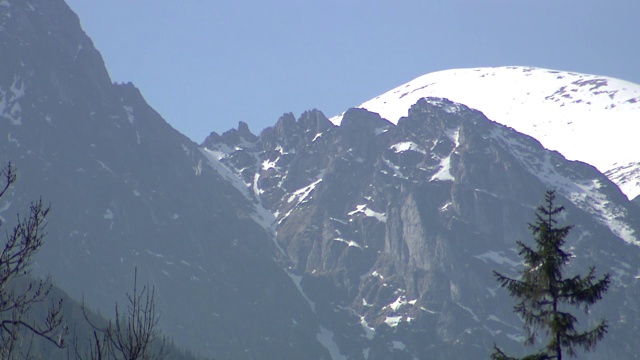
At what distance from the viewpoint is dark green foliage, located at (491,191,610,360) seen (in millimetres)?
30312

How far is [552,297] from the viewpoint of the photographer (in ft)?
101

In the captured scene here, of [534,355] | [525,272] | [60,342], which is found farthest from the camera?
[525,272]

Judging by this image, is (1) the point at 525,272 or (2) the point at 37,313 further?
(2) the point at 37,313

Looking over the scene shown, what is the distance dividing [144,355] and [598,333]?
14.4 metres

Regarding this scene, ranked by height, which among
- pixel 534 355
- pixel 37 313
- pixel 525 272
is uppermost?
pixel 37 313

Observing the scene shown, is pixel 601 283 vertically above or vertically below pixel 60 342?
above

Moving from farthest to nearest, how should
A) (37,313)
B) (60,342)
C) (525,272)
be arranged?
(37,313) → (525,272) → (60,342)

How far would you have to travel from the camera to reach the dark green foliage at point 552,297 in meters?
A: 30.3

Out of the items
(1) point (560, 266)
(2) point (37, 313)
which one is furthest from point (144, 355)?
(2) point (37, 313)

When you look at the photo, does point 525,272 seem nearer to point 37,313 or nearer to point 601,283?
point 601,283

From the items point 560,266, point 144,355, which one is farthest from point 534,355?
point 144,355

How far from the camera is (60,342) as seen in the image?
72.4 ft

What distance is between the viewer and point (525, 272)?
31531mm

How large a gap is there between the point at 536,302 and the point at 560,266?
1.46 metres
